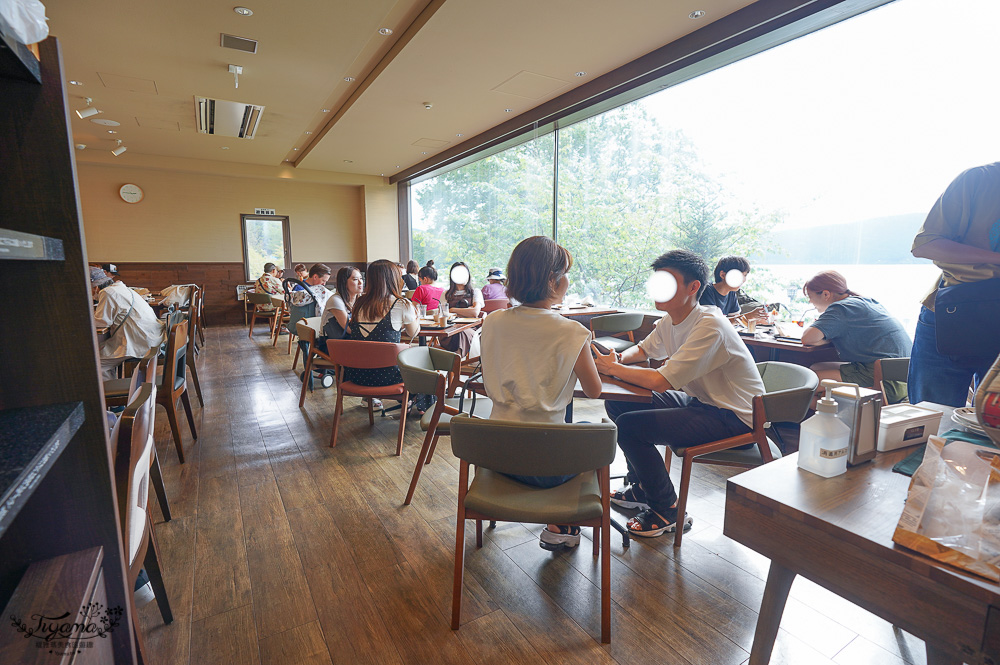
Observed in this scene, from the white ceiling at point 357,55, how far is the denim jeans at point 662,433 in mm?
3092

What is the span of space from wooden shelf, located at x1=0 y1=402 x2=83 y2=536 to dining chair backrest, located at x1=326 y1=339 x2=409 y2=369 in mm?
2095

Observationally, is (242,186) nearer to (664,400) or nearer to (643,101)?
(643,101)

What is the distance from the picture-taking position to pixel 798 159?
3.91 metres

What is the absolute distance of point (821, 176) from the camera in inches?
149

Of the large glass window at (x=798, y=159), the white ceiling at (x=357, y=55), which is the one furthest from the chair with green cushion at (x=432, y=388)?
the white ceiling at (x=357, y=55)

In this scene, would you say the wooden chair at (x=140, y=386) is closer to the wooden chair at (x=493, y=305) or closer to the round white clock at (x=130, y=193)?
the wooden chair at (x=493, y=305)

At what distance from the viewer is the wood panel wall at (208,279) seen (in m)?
8.95

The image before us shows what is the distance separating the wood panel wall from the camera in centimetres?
895

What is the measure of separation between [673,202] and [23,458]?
200 inches

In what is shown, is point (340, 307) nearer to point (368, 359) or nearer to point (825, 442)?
point (368, 359)

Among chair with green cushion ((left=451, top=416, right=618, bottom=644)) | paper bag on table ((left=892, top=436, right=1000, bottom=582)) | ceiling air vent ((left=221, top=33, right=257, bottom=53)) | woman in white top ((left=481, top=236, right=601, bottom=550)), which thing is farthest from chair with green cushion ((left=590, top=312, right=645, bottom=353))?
ceiling air vent ((left=221, top=33, right=257, bottom=53))

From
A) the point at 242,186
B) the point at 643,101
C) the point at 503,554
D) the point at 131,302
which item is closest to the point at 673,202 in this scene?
the point at 643,101

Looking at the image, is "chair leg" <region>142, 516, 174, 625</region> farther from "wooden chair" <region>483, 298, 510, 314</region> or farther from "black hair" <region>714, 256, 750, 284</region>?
"wooden chair" <region>483, 298, 510, 314</region>

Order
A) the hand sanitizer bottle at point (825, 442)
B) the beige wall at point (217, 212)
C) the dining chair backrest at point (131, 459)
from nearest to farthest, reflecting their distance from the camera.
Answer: the hand sanitizer bottle at point (825, 442)
the dining chair backrest at point (131, 459)
the beige wall at point (217, 212)
